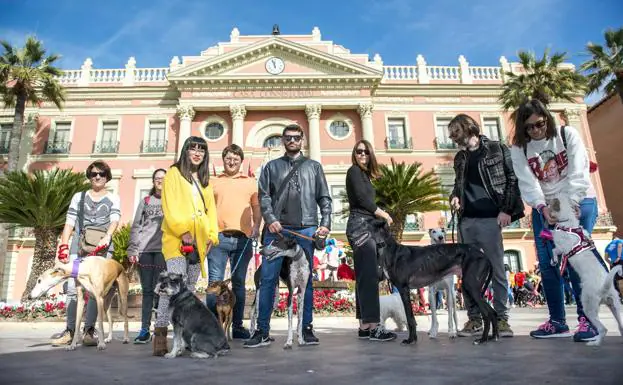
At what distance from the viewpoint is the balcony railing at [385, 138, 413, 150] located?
84.1 feet

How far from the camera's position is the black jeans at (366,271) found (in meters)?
4.35

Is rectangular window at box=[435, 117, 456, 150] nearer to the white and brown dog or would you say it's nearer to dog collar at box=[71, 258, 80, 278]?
the white and brown dog

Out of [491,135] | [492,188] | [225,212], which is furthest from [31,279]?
[491,135]

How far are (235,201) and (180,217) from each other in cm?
130

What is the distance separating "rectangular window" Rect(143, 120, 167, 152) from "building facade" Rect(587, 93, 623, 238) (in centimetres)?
2957

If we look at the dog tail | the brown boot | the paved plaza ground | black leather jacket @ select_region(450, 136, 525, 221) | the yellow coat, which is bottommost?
the paved plaza ground

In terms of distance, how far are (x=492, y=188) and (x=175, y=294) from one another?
3.57 m

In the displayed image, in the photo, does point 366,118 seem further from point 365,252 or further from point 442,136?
point 365,252

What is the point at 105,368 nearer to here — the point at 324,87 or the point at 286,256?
the point at 286,256

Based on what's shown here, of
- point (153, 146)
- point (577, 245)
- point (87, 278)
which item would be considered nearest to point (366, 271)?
point (577, 245)

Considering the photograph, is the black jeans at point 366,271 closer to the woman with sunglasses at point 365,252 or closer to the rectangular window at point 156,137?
the woman with sunglasses at point 365,252

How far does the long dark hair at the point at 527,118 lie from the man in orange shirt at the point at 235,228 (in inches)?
123

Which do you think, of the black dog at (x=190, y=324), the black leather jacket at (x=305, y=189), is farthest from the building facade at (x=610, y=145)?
the black dog at (x=190, y=324)

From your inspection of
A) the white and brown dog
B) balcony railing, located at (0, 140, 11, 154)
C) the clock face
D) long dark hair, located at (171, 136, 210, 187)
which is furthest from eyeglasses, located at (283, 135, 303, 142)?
balcony railing, located at (0, 140, 11, 154)
